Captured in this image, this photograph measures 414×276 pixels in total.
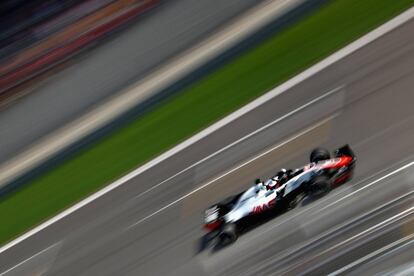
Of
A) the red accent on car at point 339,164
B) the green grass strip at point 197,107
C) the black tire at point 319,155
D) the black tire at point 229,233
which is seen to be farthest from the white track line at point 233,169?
the green grass strip at point 197,107

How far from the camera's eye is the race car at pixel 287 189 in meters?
12.7

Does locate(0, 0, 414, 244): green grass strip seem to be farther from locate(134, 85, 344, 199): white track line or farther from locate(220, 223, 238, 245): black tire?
locate(220, 223, 238, 245): black tire

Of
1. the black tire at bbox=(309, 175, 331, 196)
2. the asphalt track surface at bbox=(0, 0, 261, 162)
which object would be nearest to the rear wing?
the black tire at bbox=(309, 175, 331, 196)

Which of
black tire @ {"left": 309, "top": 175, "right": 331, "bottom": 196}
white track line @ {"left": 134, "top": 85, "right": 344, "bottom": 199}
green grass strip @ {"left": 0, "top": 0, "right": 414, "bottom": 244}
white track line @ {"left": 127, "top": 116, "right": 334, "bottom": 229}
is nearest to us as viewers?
black tire @ {"left": 309, "top": 175, "right": 331, "bottom": 196}

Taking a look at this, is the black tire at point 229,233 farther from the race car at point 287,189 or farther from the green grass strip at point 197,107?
the green grass strip at point 197,107

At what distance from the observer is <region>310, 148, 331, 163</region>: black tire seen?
1305 centimetres

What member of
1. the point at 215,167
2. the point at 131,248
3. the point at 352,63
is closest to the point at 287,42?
the point at 352,63

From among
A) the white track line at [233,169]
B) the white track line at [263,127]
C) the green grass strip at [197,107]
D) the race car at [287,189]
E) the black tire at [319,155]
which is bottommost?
the race car at [287,189]

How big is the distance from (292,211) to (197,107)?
217 inches

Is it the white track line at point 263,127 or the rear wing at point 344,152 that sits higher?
the white track line at point 263,127

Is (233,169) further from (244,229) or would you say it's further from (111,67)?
(111,67)

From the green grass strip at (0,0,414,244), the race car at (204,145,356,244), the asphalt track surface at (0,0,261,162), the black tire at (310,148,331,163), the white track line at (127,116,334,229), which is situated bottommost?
the race car at (204,145,356,244)

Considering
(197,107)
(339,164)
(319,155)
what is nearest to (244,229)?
(319,155)

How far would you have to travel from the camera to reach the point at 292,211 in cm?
1291
